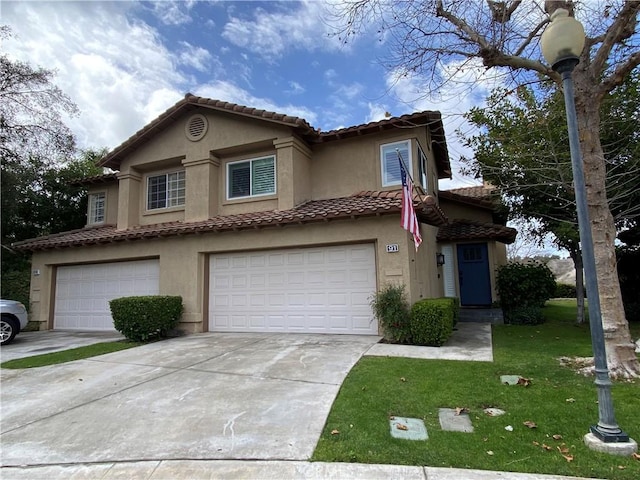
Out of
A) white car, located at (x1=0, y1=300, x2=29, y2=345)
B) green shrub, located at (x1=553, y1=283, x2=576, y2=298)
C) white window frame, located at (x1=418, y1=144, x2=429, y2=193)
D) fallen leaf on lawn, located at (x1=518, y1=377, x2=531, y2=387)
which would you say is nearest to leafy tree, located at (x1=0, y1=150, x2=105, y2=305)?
white car, located at (x1=0, y1=300, x2=29, y2=345)

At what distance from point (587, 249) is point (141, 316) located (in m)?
9.97

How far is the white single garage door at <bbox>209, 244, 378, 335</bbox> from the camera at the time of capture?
10.3m

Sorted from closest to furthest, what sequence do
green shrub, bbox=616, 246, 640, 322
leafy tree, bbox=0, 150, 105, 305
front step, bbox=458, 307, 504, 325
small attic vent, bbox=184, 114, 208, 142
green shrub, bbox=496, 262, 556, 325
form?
small attic vent, bbox=184, 114, 208, 142 → green shrub, bbox=496, 262, 556, 325 → front step, bbox=458, 307, 504, 325 → green shrub, bbox=616, 246, 640, 322 → leafy tree, bbox=0, 150, 105, 305

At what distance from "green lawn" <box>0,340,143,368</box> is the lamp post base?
9.36m

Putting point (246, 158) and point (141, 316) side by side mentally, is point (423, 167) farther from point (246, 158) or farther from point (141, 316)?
point (141, 316)

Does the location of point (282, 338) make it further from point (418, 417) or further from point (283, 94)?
point (283, 94)

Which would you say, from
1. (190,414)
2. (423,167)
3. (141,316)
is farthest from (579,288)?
(141,316)

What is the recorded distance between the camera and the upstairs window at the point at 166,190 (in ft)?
45.0

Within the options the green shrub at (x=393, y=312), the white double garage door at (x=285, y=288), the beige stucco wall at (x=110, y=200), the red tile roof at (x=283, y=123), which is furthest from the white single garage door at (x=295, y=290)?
the beige stucco wall at (x=110, y=200)

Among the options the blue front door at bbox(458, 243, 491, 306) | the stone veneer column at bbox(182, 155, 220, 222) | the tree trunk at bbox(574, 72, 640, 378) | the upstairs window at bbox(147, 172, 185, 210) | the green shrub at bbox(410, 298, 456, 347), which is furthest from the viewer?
the blue front door at bbox(458, 243, 491, 306)

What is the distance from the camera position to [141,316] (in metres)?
10.4

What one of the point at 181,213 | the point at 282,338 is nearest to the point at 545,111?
the point at 282,338

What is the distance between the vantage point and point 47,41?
11.7 metres

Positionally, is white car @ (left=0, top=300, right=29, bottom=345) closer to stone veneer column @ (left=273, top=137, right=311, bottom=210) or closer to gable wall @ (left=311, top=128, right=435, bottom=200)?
stone veneer column @ (left=273, top=137, right=311, bottom=210)
